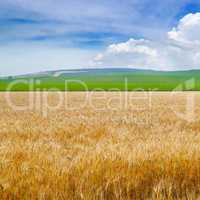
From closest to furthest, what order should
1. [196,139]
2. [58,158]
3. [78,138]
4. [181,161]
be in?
[181,161], [58,158], [196,139], [78,138]

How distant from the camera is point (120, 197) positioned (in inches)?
127

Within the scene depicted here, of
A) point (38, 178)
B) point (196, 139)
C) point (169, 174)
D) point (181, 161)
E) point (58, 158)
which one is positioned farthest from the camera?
point (196, 139)

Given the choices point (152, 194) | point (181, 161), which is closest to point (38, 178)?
point (152, 194)

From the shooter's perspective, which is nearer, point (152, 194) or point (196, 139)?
point (152, 194)

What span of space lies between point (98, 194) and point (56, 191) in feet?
1.28

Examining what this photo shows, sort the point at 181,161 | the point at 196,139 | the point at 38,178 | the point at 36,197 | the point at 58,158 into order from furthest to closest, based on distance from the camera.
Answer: the point at 196,139 < the point at 58,158 < the point at 181,161 < the point at 38,178 < the point at 36,197

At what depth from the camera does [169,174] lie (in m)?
3.80

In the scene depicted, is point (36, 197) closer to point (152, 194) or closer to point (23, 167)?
point (23, 167)

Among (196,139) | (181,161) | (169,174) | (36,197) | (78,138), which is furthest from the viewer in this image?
(78,138)

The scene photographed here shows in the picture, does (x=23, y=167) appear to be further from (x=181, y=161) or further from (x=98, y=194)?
(x=181, y=161)

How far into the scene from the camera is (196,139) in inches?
224

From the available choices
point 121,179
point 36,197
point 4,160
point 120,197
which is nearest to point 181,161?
point 121,179

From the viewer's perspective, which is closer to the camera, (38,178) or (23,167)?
(38,178)

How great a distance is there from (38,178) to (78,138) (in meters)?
2.72
